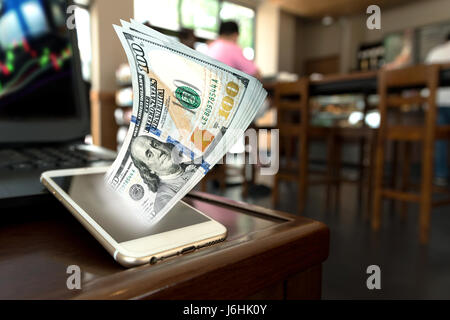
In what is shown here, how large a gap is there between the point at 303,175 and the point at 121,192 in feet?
7.40

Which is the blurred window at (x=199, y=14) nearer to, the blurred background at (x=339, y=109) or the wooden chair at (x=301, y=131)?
the blurred background at (x=339, y=109)

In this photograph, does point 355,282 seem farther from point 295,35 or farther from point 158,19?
point 295,35

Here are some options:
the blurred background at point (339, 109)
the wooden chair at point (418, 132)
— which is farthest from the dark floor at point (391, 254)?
the wooden chair at point (418, 132)

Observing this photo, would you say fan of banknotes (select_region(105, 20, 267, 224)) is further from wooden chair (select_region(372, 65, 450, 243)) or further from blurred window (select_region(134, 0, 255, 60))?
wooden chair (select_region(372, 65, 450, 243))

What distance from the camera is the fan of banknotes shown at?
0.20m

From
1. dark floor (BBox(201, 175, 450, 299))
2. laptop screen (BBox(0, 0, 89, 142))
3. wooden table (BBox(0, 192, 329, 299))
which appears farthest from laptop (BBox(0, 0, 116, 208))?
dark floor (BBox(201, 175, 450, 299))

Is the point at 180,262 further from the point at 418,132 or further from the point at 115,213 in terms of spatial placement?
the point at 418,132

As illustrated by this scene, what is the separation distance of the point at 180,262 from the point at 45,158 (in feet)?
0.78

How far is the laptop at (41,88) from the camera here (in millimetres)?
395

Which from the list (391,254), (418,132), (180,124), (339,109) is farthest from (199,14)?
(339,109)

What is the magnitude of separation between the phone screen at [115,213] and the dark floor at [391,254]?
0.37 meters

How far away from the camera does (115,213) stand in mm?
233

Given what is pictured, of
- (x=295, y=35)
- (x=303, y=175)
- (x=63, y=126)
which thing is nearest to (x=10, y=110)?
(x=63, y=126)

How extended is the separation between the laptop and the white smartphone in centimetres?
10
